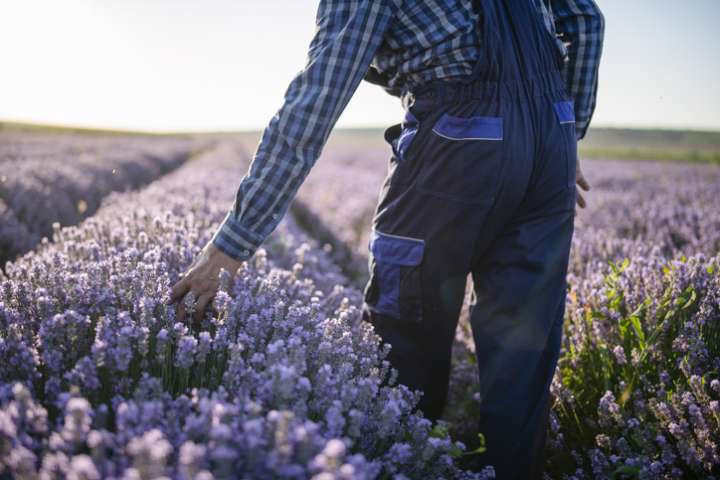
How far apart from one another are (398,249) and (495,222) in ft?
1.25

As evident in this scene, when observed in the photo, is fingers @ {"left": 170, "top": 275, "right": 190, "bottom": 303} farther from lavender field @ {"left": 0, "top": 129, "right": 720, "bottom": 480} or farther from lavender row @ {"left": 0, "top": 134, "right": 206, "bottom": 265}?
lavender row @ {"left": 0, "top": 134, "right": 206, "bottom": 265}

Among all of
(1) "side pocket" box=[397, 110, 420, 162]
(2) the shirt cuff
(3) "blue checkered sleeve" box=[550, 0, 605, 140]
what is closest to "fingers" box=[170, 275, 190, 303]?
(2) the shirt cuff

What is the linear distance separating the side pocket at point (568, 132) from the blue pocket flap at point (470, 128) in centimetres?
33

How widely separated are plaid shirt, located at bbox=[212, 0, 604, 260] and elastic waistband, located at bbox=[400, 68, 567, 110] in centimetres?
5

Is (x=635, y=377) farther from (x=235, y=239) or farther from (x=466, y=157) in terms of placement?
(x=235, y=239)

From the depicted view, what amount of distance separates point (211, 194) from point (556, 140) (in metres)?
4.73

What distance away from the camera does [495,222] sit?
5.91 feet

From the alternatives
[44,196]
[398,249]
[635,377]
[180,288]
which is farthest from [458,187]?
[44,196]

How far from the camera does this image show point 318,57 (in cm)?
166

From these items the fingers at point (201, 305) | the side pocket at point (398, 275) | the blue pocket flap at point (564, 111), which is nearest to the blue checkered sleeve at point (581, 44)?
the blue pocket flap at point (564, 111)

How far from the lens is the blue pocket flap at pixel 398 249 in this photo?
1.83 metres

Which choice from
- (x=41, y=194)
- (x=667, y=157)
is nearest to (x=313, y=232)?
(x=41, y=194)

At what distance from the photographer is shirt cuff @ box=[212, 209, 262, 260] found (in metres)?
1.71

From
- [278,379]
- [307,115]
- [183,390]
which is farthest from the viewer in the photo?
[307,115]
